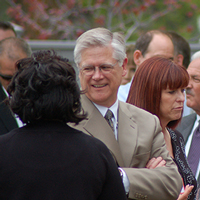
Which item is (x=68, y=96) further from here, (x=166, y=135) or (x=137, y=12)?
(x=137, y=12)

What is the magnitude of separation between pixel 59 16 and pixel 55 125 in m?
8.21

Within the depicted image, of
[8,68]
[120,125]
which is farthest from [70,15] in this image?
[120,125]

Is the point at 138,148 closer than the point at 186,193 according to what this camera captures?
Yes

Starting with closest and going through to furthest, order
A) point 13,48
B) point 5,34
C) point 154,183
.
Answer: point 154,183
point 13,48
point 5,34

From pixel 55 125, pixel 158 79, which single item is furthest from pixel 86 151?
pixel 158 79

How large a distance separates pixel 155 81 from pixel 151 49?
171cm

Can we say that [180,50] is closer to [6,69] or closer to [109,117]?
[6,69]

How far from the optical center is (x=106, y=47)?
2686 mm

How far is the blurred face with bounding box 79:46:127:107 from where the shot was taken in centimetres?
266

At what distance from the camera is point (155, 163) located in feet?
Result: 8.19

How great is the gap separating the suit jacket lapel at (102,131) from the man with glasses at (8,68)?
1.08 m

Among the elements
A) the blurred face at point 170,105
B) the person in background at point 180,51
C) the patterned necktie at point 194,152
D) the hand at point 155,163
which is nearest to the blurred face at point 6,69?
the blurred face at point 170,105

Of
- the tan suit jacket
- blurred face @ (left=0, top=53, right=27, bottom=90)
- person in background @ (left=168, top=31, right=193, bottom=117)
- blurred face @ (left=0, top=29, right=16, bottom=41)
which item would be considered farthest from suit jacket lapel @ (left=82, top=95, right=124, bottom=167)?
blurred face @ (left=0, top=29, right=16, bottom=41)

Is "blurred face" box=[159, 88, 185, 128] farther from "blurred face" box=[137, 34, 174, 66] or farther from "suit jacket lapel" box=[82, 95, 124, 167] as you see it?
"blurred face" box=[137, 34, 174, 66]
